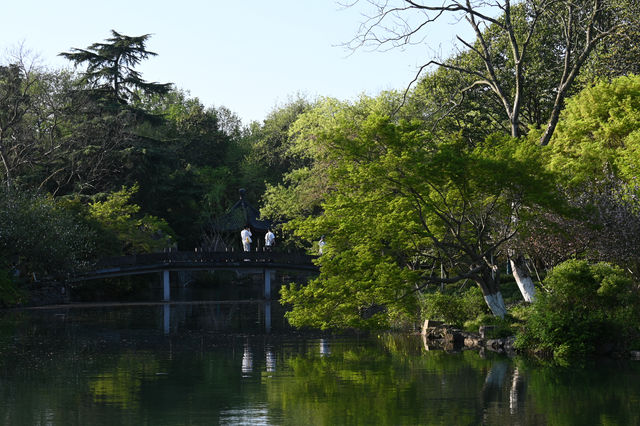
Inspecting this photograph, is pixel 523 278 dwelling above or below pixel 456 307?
above

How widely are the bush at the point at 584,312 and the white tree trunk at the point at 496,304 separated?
3116mm

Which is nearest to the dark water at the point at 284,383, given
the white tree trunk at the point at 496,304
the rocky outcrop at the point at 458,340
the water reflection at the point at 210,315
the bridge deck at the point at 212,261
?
the rocky outcrop at the point at 458,340

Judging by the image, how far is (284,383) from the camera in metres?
17.7

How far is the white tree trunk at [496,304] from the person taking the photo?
84.7 ft

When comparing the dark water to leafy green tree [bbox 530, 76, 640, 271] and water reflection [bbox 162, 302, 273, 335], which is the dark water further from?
leafy green tree [bbox 530, 76, 640, 271]

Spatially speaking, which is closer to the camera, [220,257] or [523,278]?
[523,278]

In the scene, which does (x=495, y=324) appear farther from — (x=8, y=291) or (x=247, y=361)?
(x=8, y=291)

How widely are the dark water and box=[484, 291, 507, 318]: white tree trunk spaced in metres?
2.55

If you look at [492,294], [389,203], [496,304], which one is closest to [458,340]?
[496,304]

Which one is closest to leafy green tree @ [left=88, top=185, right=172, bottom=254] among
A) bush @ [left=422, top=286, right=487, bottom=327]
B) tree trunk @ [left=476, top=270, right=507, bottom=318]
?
bush @ [left=422, top=286, right=487, bottom=327]

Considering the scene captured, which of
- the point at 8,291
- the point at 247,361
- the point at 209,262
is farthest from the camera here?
the point at 209,262

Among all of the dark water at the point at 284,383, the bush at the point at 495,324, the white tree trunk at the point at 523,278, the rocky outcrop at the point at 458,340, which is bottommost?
the dark water at the point at 284,383

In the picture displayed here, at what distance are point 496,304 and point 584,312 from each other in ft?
13.3

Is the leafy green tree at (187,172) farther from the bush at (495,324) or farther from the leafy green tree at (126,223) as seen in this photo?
the bush at (495,324)
